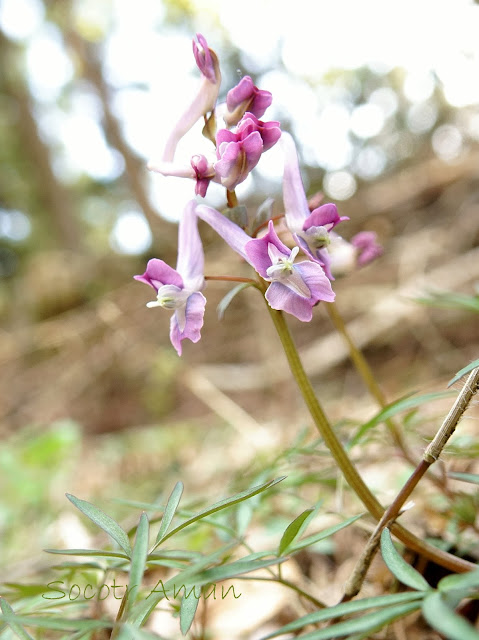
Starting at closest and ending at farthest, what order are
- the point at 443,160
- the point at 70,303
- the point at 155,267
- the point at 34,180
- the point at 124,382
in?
the point at 155,267
the point at 124,382
the point at 443,160
the point at 70,303
the point at 34,180

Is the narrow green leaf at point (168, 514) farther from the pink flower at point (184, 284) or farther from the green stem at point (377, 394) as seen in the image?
the green stem at point (377, 394)

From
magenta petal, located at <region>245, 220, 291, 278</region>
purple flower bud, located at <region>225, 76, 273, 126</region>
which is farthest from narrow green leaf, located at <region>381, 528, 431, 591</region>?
purple flower bud, located at <region>225, 76, 273, 126</region>

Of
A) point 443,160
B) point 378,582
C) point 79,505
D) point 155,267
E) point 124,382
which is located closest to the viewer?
point 79,505

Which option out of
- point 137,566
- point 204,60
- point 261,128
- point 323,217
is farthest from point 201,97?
point 137,566

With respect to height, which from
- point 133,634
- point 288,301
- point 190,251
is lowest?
point 133,634

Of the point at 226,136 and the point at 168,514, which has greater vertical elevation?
the point at 226,136

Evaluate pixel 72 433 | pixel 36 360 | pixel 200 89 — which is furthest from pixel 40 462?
pixel 36 360

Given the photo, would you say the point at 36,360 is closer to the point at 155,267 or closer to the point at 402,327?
the point at 402,327

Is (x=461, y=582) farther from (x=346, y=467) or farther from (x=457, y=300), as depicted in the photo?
(x=457, y=300)

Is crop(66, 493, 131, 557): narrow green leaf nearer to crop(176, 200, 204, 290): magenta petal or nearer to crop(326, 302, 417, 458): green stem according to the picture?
crop(176, 200, 204, 290): magenta petal
